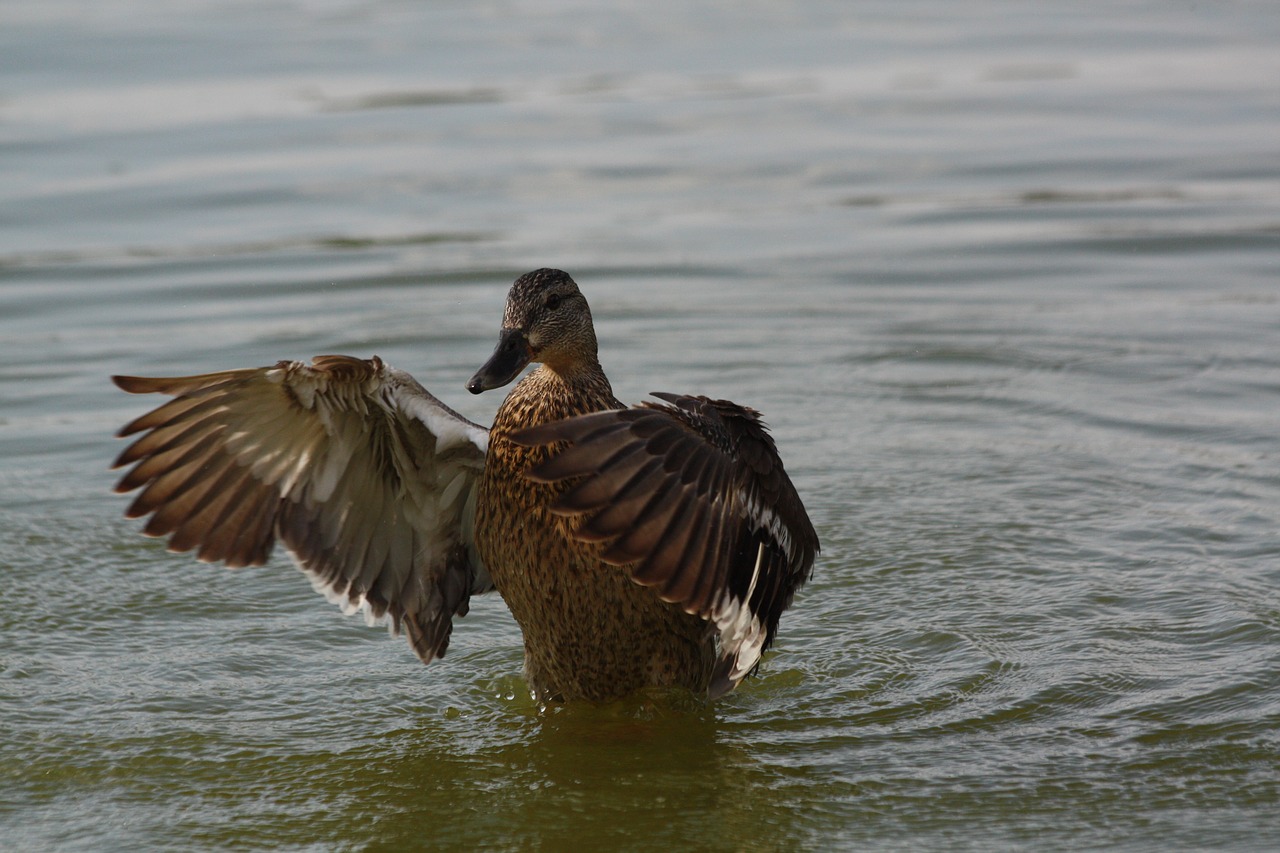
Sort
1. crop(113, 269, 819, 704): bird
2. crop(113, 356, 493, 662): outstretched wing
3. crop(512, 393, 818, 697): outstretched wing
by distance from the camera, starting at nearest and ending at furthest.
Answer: crop(512, 393, 818, 697): outstretched wing → crop(113, 269, 819, 704): bird → crop(113, 356, 493, 662): outstretched wing

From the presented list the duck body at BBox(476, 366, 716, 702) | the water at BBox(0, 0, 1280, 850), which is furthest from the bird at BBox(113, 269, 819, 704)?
the water at BBox(0, 0, 1280, 850)

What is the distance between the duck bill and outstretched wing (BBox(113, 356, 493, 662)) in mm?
194

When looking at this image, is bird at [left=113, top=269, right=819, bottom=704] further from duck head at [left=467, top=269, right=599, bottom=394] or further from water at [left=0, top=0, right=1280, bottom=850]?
water at [left=0, top=0, right=1280, bottom=850]

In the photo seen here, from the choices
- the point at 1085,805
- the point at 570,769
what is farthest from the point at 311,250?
the point at 1085,805

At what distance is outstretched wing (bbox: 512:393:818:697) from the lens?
459 cm

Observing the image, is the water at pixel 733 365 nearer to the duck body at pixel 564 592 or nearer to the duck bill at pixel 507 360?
the duck body at pixel 564 592

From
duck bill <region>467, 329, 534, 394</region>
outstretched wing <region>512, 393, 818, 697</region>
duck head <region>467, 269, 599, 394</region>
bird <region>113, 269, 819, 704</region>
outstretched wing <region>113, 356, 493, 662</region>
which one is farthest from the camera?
duck head <region>467, 269, 599, 394</region>

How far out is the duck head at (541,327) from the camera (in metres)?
5.68

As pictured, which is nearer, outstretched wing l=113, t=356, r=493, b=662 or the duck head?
outstretched wing l=113, t=356, r=493, b=662

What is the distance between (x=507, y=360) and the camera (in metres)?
5.65

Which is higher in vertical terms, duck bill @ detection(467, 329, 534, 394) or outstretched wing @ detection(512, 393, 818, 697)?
duck bill @ detection(467, 329, 534, 394)

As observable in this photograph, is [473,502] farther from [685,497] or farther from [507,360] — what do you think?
[685,497]

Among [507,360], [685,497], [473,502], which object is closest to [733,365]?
[473,502]

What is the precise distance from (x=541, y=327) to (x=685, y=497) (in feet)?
4.03
